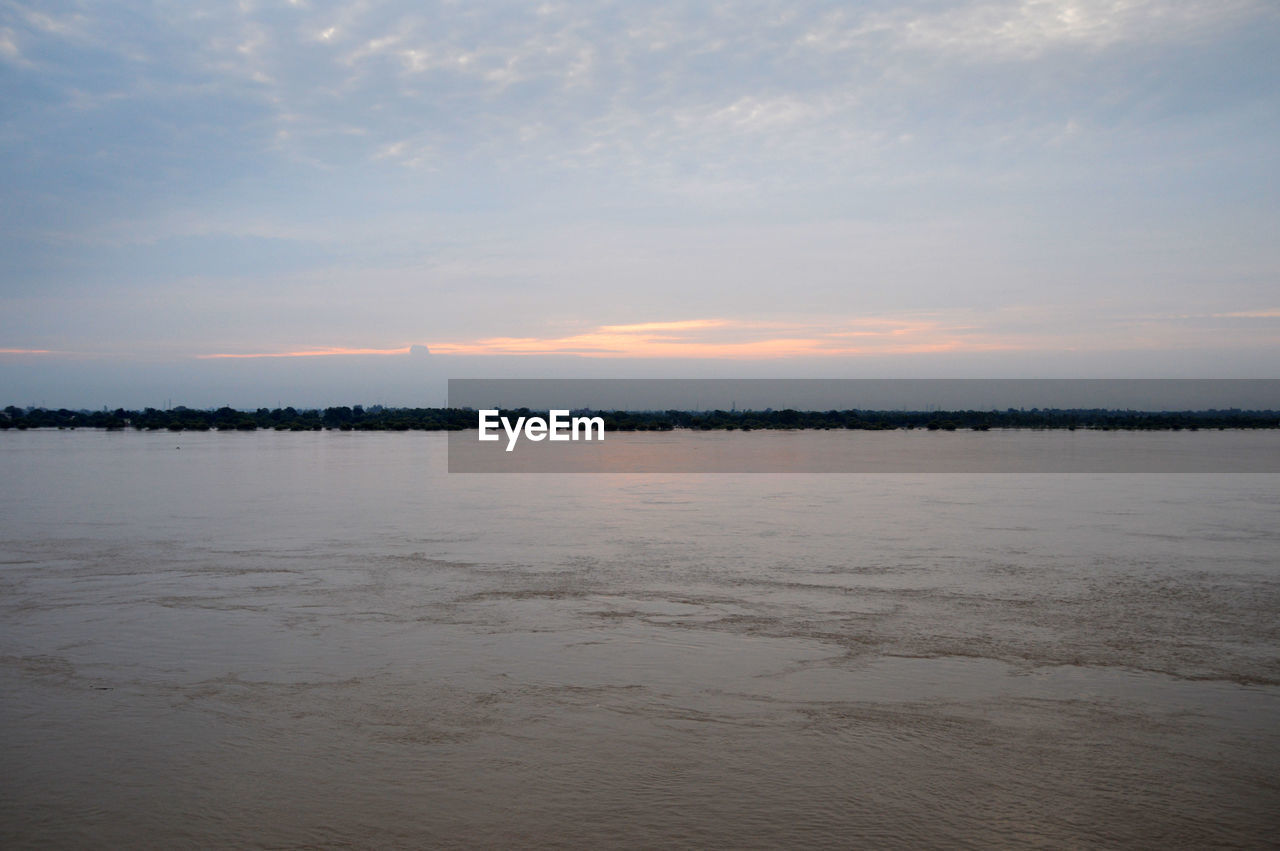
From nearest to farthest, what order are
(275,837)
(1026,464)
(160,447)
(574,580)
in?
(275,837) < (574,580) < (1026,464) < (160,447)

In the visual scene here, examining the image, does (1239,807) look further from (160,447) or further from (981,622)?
(160,447)

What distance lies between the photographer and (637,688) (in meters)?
5.62

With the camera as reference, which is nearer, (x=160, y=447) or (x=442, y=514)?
(x=442, y=514)

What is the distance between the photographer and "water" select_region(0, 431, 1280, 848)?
4.03 m

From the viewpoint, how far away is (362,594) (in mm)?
8234

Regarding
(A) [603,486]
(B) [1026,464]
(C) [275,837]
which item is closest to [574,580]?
(C) [275,837]

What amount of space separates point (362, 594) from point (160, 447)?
29.7 metres

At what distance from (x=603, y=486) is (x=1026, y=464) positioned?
13533 millimetres

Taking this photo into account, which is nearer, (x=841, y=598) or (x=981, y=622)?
(x=981, y=622)

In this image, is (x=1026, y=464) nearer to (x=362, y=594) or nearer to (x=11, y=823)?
(x=362, y=594)

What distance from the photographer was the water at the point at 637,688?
403cm

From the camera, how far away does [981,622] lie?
7254 mm

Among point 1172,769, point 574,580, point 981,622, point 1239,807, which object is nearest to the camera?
point 1239,807

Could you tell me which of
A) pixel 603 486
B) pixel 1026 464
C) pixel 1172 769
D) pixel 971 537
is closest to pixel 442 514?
pixel 603 486
